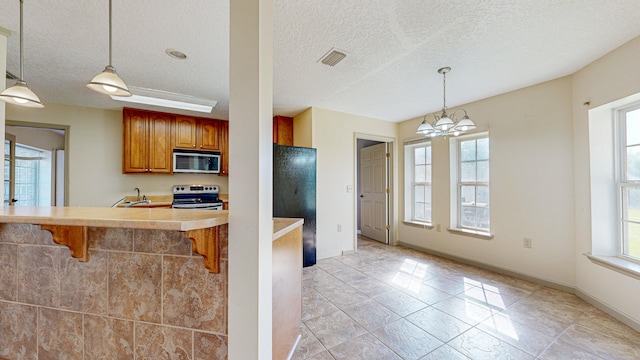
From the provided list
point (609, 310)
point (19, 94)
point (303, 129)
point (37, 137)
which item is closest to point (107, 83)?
point (19, 94)

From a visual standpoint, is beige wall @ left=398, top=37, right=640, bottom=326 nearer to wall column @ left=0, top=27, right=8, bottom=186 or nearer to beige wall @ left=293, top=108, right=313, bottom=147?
beige wall @ left=293, top=108, right=313, bottom=147

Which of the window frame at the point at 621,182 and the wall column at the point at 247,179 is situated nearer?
the wall column at the point at 247,179

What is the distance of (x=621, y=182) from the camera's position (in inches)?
88.7

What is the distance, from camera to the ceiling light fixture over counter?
2984mm

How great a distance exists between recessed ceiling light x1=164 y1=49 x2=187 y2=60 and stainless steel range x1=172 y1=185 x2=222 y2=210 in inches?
98.3

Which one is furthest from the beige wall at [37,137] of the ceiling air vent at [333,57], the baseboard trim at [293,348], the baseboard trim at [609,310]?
the baseboard trim at [609,310]

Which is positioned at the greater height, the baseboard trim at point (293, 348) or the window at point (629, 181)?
the window at point (629, 181)

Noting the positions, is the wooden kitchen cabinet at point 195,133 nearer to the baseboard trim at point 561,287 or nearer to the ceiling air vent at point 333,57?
the ceiling air vent at point 333,57

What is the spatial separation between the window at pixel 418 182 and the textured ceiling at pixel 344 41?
1460mm

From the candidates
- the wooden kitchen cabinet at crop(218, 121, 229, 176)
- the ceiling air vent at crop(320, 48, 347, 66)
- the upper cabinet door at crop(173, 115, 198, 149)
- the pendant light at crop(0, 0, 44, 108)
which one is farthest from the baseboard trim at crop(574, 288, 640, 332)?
the upper cabinet door at crop(173, 115, 198, 149)

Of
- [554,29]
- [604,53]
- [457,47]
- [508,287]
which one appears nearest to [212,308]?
[457,47]

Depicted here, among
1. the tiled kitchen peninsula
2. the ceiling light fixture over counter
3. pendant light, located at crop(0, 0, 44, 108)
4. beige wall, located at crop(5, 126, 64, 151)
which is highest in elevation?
the ceiling light fixture over counter

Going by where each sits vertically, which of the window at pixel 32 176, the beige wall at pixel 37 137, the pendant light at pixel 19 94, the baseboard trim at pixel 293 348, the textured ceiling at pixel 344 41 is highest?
the textured ceiling at pixel 344 41

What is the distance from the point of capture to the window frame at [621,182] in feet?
7.27
